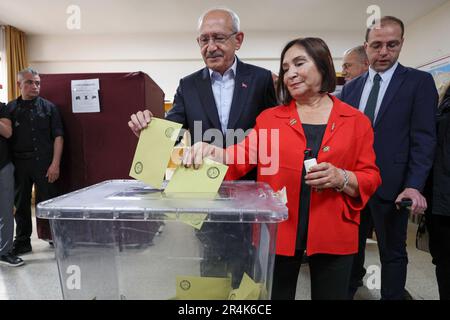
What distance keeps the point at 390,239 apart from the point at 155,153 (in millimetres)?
1214

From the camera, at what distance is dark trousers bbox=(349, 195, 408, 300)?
1.39 metres

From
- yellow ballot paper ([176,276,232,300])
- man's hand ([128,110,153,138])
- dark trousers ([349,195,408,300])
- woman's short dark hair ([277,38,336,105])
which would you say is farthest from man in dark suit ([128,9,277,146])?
dark trousers ([349,195,408,300])

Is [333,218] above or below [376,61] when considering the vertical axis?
below

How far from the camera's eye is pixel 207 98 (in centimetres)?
114

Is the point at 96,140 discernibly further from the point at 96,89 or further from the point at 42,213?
the point at 42,213

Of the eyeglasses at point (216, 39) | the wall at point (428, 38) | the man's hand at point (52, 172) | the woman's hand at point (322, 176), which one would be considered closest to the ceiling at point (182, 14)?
the wall at point (428, 38)

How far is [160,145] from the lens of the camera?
703mm

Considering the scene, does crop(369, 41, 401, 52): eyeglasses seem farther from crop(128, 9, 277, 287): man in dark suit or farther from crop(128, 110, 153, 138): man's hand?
crop(128, 110, 153, 138): man's hand

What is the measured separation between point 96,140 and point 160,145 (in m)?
1.93

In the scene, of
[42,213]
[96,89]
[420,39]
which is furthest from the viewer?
[420,39]

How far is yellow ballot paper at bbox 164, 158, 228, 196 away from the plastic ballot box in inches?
1.6

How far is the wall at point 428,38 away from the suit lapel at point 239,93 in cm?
377

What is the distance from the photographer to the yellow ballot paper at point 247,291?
0.60 meters

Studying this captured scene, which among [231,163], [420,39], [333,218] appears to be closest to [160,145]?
[231,163]
